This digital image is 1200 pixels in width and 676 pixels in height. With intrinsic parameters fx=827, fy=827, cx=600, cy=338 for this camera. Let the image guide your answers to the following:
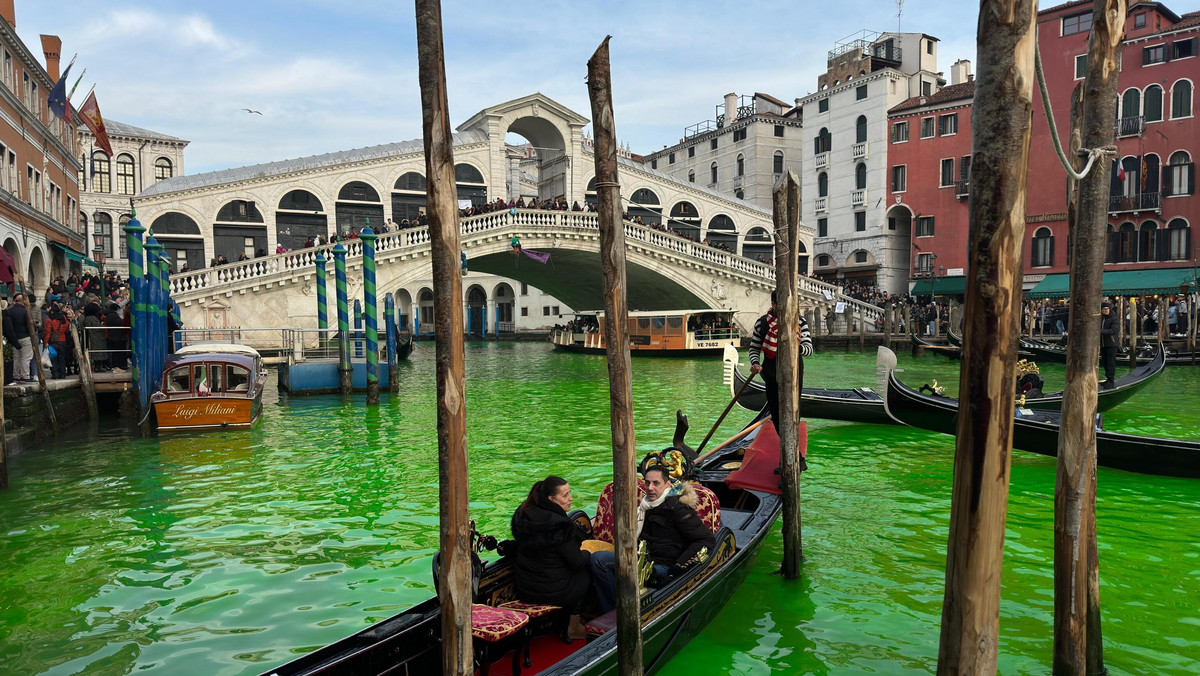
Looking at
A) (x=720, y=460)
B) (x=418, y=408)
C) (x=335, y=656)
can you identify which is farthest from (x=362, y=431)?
(x=335, y=656)

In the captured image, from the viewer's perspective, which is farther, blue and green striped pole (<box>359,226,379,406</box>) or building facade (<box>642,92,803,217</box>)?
building facade (<box>642,92,803,217</box>)

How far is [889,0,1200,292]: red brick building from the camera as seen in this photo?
21.8 meters

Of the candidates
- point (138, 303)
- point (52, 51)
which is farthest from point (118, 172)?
point (138, 303)

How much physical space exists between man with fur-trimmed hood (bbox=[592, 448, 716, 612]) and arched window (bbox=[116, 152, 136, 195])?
108 ft

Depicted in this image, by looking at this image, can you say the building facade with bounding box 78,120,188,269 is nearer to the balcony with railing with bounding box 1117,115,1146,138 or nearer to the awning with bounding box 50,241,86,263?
the awning with bounding box 50,241,86,263

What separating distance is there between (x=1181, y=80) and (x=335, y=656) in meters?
26.2

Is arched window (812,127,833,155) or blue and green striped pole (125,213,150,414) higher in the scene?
arched window (812,127,833,155)

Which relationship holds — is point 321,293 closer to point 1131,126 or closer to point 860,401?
point 860,401

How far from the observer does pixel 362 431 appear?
33.3 feet

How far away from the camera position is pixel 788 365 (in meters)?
4.45

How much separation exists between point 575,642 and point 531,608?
25 centimetres

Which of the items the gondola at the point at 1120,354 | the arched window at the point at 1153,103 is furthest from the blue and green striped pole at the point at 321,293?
the arched window at the point at 1153,103

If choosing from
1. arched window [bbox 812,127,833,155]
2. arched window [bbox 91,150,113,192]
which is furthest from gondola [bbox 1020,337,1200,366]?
arched window [bbox 91,150,113,192]

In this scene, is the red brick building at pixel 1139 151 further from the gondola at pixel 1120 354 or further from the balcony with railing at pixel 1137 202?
the gondola at pixel 1120 354
